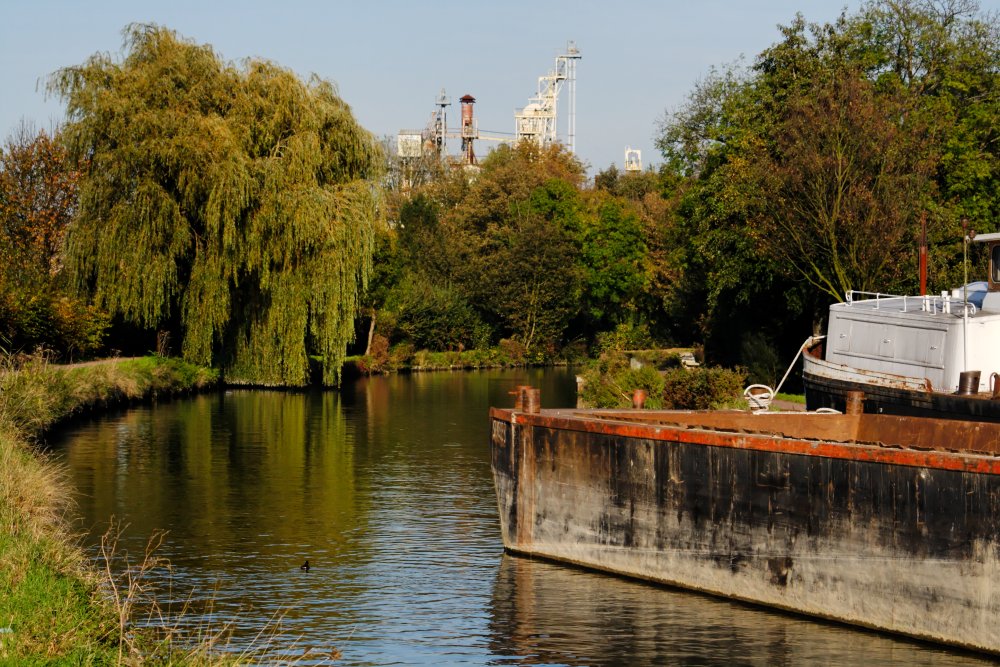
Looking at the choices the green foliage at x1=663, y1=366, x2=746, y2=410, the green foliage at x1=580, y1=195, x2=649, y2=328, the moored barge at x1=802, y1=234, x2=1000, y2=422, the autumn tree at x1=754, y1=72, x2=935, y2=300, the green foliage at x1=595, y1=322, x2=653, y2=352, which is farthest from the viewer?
the green foliage at x1=580, y1=195, x2=649, y2=328

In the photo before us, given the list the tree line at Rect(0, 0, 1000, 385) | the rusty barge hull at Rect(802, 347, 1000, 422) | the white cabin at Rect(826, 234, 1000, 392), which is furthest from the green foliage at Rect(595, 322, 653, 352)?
the rusty barge hull at Rect(802, 347, 1000, 422)

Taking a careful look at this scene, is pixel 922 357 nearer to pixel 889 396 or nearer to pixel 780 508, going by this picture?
pixel 889 396

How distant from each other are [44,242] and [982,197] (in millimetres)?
40855

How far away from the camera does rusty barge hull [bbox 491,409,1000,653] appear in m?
13.8

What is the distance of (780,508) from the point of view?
15406 millimetres

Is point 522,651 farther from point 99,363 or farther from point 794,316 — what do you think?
point 794,316

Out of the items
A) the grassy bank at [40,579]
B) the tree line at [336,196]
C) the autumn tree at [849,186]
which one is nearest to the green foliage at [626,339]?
the tree line at [336,196]

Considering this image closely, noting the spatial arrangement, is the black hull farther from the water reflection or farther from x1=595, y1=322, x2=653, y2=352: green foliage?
x1=595, y1=322, x2=653, y2=352: green foliage

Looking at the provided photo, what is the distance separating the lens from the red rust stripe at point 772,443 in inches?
538

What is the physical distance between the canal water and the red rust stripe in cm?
214

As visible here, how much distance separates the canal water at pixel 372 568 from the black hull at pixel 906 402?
7550mm

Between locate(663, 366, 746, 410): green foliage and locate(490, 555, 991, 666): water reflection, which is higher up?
locate(663, 366, 746, 410): green foliage

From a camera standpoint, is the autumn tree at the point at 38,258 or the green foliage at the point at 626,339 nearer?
the autumn tree at the point at 38,258

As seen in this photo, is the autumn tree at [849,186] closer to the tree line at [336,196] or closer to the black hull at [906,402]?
the tree line at [336,196]
